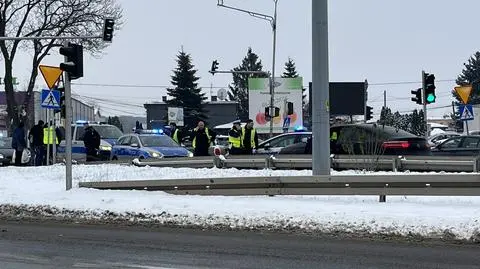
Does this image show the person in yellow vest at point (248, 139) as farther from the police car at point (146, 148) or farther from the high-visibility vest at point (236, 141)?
the police car at point (146, 148)

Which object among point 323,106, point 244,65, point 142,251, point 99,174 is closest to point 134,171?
point 99,174

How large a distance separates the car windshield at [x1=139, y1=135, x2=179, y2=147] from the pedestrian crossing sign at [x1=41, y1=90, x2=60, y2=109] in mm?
4030

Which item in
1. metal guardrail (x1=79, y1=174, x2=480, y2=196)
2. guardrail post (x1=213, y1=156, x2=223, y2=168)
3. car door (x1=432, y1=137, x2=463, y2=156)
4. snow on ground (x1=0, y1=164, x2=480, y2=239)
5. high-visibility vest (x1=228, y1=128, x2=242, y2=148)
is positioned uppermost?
high-visibility vest (x1=228, y1=128, x2=242, y2=148)

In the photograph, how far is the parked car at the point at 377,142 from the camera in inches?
625

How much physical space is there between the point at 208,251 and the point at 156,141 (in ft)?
46.5

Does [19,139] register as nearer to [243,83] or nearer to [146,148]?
[146,148]

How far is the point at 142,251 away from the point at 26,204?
5.61 m

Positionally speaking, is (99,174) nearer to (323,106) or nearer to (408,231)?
(323,106)

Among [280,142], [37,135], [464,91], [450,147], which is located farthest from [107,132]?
[464,91]

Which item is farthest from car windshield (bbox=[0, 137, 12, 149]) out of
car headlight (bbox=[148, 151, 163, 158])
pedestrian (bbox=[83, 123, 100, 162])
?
car headlight (bbox=[148, 151, 163, 158])

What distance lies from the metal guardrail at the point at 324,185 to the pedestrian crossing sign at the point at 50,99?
5452mm

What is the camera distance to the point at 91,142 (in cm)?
2292

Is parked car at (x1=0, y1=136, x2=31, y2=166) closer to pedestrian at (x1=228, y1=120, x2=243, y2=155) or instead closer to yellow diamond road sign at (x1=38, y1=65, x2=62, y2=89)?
yellow diamond road sign at (x1=38, y1=65, x2=62, y2=89)

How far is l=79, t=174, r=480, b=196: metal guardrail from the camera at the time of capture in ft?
35.2
